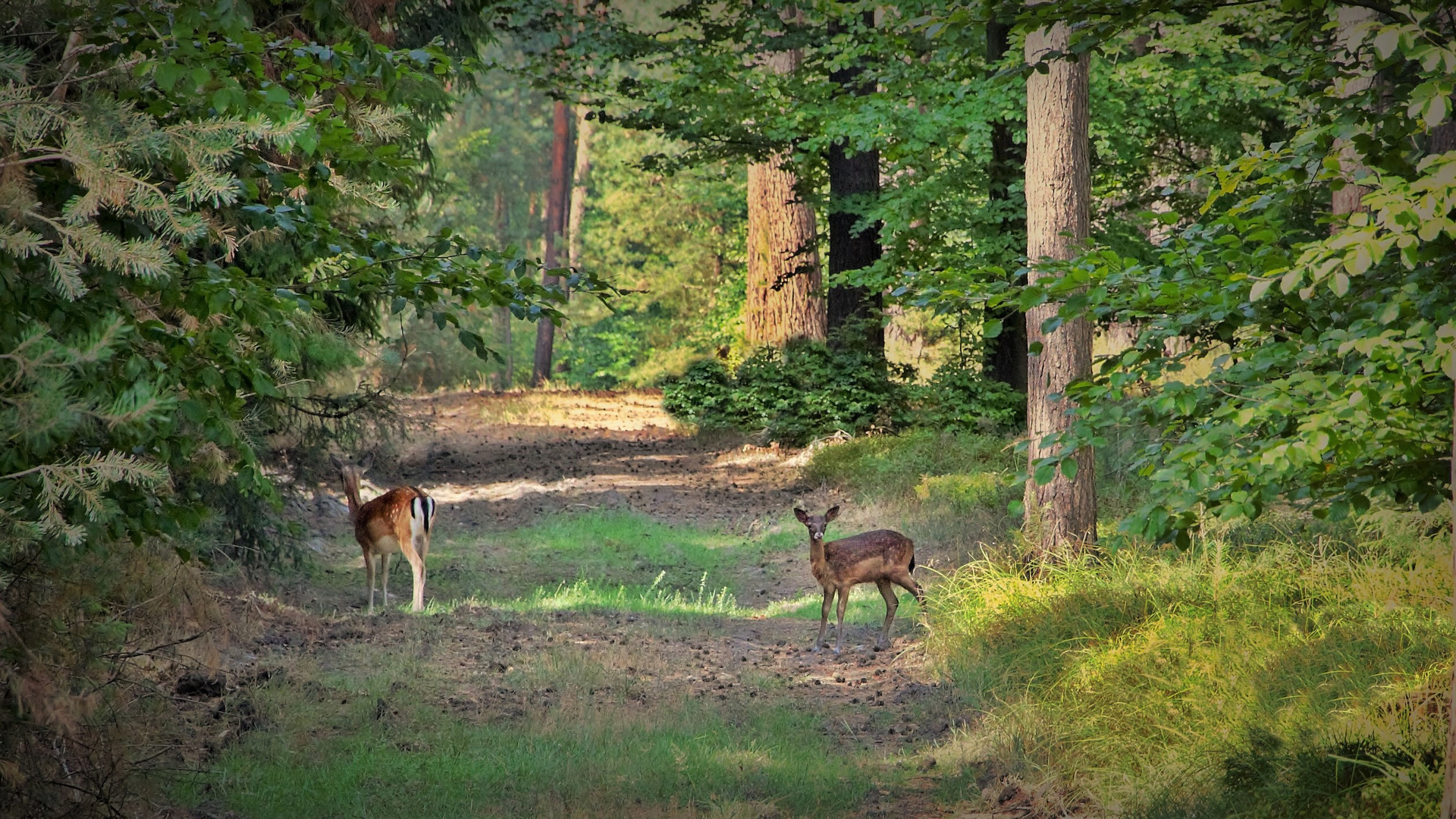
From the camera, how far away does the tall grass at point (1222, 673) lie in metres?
4.89

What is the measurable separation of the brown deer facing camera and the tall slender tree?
1320 centimetres

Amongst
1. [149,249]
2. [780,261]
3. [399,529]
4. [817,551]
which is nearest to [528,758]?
[149,249]

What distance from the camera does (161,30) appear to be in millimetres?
4312

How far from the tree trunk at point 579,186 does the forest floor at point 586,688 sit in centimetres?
2556

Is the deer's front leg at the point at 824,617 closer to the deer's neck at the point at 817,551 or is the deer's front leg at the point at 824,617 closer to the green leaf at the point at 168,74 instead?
the deer's neck at the point at 817,551

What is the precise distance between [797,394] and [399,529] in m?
10.4

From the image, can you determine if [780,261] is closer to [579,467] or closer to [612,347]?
[579,467]

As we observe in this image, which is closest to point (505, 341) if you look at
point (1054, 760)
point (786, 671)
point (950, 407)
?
point (950, 407)

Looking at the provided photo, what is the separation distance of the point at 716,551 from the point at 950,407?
4937mm

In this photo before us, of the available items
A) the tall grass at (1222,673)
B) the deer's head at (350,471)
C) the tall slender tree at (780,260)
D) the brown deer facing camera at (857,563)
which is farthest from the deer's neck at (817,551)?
the tall slender tree at (780,260)

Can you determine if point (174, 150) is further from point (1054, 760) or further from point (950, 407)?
point (950, 407)

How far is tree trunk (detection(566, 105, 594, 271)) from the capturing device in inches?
1614

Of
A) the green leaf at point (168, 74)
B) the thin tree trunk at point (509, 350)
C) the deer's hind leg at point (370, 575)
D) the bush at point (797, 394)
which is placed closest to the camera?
the green leaf at point (168, 74)

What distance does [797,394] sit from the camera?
2061cm
